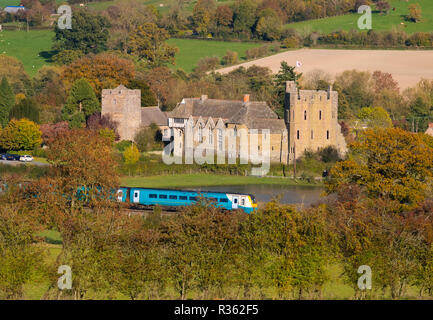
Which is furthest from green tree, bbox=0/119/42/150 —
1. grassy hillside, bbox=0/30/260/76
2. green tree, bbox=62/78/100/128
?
grassy hillside, bbox=0/30/260/76

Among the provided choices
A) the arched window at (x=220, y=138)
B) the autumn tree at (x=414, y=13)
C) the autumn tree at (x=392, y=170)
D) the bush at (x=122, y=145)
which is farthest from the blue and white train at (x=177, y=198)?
the autumn tree at (x=414, y=13)

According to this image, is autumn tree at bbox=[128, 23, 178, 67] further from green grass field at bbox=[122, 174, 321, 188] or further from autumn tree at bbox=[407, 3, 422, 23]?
green grass field at bbox=[122, 174, 321, 188]

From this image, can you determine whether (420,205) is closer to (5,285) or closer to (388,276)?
(388,276)

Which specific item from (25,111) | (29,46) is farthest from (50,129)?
(29,46)

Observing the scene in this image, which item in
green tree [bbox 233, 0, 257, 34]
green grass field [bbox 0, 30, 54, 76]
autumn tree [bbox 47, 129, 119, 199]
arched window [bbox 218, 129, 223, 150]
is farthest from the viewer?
green tree [bbox 233, 0, 257, 34]

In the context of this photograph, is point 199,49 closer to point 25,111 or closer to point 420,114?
point 420,114

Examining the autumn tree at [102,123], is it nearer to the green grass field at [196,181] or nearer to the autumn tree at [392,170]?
the green grass field at [196,181]

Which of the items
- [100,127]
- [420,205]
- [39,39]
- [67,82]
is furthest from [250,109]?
[39,39]
